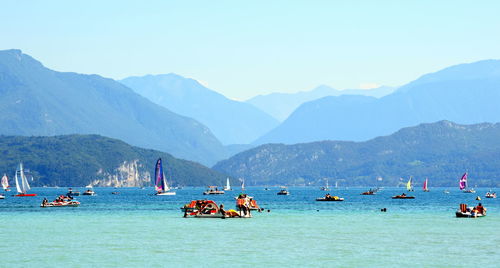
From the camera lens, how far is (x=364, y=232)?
11769 centimetres

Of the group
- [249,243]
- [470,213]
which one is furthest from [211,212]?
[249,243]

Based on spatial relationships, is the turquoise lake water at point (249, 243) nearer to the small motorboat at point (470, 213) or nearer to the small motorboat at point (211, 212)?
the small motorboat at point (211, 212)

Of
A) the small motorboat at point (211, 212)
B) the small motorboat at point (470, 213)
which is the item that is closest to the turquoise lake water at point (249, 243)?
the small motorboat at point (211, 212)

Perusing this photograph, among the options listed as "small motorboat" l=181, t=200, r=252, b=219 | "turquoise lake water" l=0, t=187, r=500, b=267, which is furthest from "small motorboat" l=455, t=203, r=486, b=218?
"small motorboat" l=181, t=200, r=252, b=219

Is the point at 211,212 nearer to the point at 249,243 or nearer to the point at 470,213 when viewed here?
the point at 470,213

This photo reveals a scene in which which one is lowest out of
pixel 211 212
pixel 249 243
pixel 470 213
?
pixel 249 243

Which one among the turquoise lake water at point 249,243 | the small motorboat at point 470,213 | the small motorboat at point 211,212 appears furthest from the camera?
the small motorboat at point 470,213

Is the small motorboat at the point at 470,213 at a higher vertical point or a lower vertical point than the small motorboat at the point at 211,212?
lower

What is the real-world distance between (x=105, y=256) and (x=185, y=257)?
833 cm

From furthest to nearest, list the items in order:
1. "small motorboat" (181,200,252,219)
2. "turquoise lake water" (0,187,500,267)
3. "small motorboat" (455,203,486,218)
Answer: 1. "small motorboat" (455,203,486,218)
2. "small motorboat" (181,200,252,219)
3. "turquoise lake water" (0,187,500,267)

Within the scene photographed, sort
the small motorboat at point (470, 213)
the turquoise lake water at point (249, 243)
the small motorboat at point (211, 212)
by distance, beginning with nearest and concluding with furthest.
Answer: the turquoise lake water at point (249, 243), the small motorboat at point (211, 212), the small motorboat at point (470, 213)

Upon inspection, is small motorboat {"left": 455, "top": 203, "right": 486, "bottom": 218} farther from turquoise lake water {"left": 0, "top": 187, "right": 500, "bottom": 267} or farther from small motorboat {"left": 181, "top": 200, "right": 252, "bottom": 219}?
small motorboat {"left": 181, "top": 200, "right": 252, "bottom": 219}

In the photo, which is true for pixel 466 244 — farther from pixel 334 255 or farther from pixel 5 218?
pixel 5 218

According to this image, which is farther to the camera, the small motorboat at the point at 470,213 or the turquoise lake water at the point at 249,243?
the small motorboat at the point at 470,213
